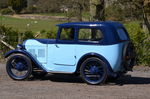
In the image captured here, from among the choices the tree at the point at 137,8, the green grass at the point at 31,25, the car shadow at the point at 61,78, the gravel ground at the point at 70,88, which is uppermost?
the tree at the point at 137,8

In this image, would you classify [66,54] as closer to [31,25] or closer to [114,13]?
[114,13]

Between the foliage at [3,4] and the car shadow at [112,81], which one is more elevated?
the car shadow at [112,81]

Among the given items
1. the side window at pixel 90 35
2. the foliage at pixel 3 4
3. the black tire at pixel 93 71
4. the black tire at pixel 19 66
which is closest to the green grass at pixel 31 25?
the black tire at pixel 19 66

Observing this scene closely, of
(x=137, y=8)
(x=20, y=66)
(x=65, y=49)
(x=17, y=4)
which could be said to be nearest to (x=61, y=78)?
(x=20, y=66)

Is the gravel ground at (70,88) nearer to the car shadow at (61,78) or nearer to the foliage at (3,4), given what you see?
the car shadow at (61,78)

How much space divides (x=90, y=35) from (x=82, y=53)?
1.69 feet

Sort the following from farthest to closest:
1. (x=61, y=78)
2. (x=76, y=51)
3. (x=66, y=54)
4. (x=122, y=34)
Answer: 1. (x=61, y=78)
2. (x=122, y=34)
3. (x=66, y=54)
4. (x=76, y=51)

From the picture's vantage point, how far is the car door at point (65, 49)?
36.7 ft

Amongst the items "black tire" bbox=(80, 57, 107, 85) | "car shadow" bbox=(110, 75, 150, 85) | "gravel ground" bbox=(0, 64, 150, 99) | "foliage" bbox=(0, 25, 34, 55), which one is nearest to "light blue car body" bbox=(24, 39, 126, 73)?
"black tire" bbox=(80, 57, 107, 85)

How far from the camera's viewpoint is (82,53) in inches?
434

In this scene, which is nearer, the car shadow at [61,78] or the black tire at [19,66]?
the black tire at [19,66]

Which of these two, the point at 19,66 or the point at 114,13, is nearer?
the point at 19,66

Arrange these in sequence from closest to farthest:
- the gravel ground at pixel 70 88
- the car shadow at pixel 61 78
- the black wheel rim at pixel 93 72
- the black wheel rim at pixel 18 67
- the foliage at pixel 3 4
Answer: the gravel ground at pixel 70 88, the black wheel rim at pixel 93 72, the black wheel rim at pixel 18 67, the car shadow at pixel 61 78, the foliage at pixel 3 4

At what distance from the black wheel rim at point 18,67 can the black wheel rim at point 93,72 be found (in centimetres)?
172
